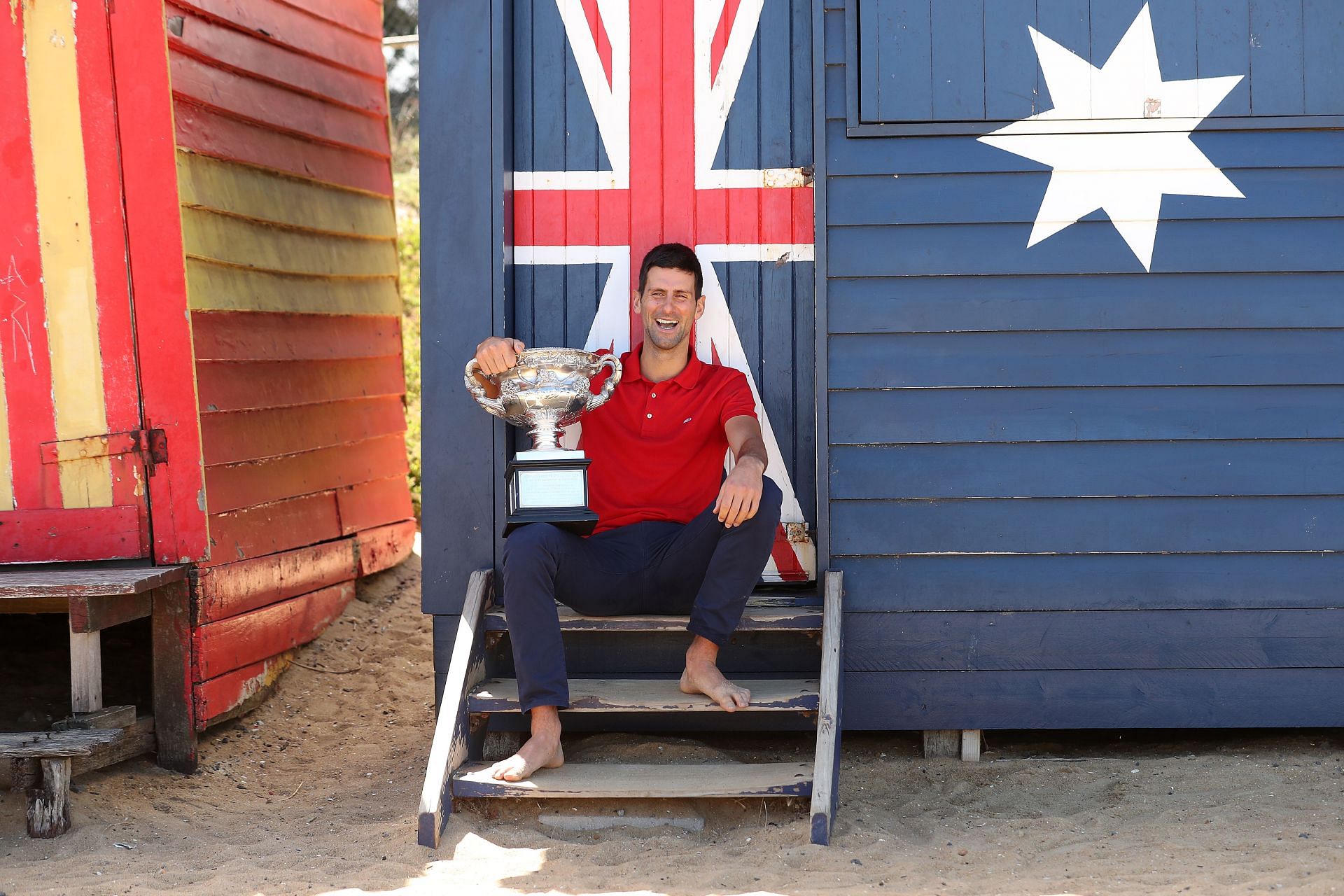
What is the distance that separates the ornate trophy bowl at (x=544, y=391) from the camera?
12.4ft

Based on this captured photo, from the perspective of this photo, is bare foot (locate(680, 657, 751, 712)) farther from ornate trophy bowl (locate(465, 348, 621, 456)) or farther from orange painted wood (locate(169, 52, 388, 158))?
orange painted wood (locate(169, 52, 388, 158))

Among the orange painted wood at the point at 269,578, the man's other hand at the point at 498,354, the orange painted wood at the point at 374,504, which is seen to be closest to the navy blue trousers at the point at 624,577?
the man's other hand at the point at 498,354

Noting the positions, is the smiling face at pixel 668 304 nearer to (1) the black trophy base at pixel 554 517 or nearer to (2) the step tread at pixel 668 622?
(1) the black trophy base at pixel 554 517

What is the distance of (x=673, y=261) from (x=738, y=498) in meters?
0.85

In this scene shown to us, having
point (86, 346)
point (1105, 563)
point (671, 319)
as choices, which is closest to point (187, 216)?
point (86, 346)

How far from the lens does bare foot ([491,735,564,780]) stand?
11.6 feet

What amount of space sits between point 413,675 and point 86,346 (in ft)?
6.77

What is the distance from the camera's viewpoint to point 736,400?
3.98 m

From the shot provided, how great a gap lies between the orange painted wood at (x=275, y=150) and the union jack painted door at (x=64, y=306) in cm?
34

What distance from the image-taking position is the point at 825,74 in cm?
412

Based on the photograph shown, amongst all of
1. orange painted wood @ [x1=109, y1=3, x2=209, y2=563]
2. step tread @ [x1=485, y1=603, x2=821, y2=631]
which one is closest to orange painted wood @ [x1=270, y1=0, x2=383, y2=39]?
orange painted wood @ [x1=109, y1=3, x2=209, y2=563]

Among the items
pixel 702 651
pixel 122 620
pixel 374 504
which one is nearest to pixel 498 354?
pixel 702 651

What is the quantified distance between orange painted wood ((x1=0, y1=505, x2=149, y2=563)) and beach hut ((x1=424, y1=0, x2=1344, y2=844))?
109 centimetres

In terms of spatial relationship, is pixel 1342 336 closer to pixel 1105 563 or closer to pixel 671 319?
pixel 1105 563
